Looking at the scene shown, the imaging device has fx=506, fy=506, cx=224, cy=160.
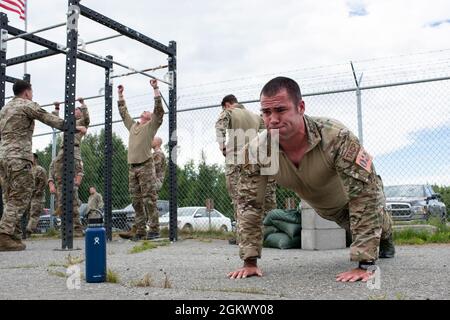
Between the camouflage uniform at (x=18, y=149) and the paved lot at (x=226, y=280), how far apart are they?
1458mm

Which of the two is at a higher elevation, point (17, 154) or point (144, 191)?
point (17, 154)

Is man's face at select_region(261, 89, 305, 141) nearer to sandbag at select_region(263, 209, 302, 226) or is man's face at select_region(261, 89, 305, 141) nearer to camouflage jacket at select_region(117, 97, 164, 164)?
sandbag at select_region(263, 209, 302, 226)

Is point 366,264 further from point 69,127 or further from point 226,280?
point 69,127

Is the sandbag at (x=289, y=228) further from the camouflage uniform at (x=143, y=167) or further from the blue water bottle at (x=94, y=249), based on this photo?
the blue water bottle at (x=94, y=249)

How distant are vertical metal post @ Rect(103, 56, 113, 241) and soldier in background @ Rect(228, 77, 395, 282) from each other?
480cm

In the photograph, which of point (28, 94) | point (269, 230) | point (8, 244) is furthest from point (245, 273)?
point (28, 94)

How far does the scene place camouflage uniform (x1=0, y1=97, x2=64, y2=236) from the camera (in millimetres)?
6047

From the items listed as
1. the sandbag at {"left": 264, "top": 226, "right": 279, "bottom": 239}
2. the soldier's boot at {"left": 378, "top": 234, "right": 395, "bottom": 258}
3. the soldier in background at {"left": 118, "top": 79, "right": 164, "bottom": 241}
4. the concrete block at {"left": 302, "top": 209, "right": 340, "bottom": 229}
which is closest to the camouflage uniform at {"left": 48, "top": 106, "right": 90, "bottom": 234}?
the soldier in background at {"left": 118, "top": 79, "right": 164, "bottom": 241}

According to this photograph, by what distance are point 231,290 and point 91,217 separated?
39.5 inches

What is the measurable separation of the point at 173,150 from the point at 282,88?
4.93 metres

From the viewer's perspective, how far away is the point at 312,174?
3303mm

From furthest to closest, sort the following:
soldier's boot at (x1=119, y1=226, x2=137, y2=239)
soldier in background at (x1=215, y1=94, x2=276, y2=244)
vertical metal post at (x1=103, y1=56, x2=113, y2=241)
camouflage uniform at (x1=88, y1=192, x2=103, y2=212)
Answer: camouflage uniform at (x1=88, y1=192, x2=103, y2=212)
soldier's boot at (x1=119, y1=226, x2=137, y2=239)
vertical metal post at (x1=103, y1=56, x2=113, y2=241)
soldier in background at (x1=215, y1=94, x2=276, y2=244)

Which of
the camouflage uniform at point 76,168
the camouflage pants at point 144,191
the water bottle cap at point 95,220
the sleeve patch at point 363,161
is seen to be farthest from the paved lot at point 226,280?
the camouflage uniform at point 76,168

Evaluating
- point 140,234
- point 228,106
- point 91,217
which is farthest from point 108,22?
point 91,217
